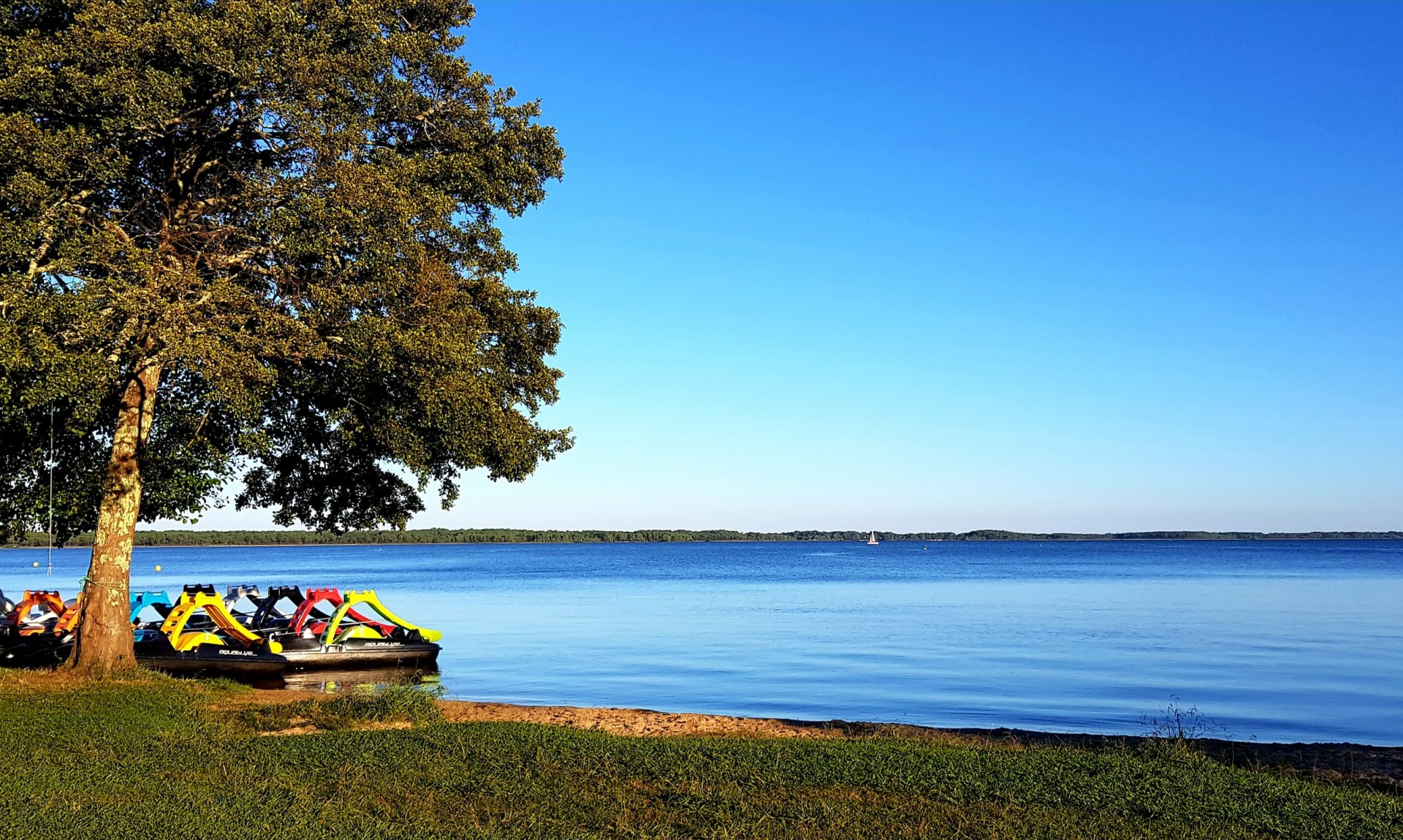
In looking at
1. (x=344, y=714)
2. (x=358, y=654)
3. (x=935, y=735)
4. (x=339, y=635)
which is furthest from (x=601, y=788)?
(x=358, y=654)

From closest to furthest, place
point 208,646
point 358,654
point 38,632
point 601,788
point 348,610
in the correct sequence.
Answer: point 601,788 < point 208,646 < point 38,632 < point 358,654 < point 348,610

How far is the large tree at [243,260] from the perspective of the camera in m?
14.5

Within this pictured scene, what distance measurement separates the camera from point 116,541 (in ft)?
54.8

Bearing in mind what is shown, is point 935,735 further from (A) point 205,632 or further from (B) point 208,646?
(A) point 205,632

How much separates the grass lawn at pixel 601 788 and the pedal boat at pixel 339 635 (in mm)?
8684

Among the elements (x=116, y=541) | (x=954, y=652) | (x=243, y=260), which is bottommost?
(x=954, y=652)

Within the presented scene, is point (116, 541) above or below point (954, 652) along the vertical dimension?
above

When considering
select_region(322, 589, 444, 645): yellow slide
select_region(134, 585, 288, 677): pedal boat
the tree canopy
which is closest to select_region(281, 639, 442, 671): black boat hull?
select_region(322, 589, 444, 645): yellow slide

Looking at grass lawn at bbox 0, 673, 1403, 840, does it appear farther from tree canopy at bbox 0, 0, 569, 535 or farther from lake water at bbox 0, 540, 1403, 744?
lake water at bbox 0, 540, 1403, 744

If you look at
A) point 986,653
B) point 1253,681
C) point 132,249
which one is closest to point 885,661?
point 986,653

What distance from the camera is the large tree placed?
1450cm

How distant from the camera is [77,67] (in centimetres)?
1450

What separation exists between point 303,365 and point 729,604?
38179 millimetres

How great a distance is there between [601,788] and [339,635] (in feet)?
46.4
